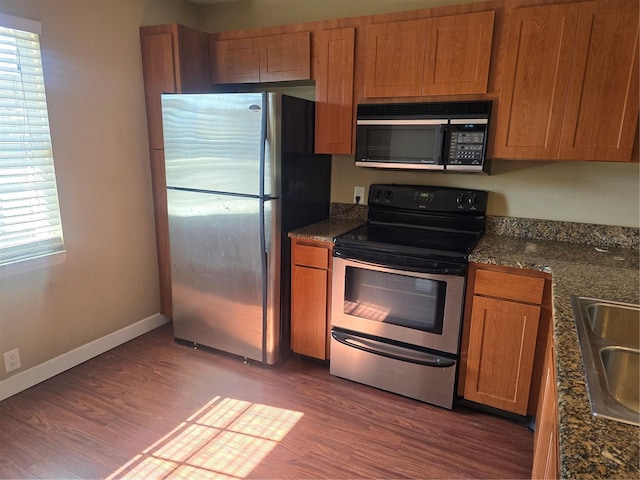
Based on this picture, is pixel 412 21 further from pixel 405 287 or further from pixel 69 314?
pixel 69 314

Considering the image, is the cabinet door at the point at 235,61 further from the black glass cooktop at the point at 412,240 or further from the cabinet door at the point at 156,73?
the black glass cooktop at the point at 412,240

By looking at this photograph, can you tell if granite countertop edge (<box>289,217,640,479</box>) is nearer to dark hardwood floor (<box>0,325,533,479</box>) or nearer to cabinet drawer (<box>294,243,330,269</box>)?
cabinet drawer (<box>294,243,330,269</box>)

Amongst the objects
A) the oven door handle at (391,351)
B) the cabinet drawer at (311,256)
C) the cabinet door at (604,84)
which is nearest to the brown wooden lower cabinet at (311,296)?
the cabinet drawer at (311,256)

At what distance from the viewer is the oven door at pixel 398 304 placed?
2.21 m

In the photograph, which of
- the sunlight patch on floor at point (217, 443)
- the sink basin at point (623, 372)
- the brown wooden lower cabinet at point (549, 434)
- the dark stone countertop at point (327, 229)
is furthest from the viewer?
the dark stone countertop at point (327, 229)

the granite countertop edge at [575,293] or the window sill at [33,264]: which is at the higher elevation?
the granite countertop edge at [575,293]

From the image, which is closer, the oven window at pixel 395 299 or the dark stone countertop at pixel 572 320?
the dark stone countertop at pixel 572 320

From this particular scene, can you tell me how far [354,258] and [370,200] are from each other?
0.65 metres

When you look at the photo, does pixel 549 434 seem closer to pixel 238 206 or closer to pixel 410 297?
pixel 410 297

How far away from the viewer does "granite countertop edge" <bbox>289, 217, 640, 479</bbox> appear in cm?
77

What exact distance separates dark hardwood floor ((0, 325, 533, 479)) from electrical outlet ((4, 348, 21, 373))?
0.54 ft

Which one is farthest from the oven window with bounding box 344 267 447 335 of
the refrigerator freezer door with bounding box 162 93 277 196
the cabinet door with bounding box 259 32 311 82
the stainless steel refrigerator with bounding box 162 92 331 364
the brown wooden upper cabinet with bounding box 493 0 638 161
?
the cabinet door with bounding box 259 32 311 82

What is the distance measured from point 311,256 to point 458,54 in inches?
54.4

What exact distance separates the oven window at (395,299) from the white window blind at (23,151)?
181cm
